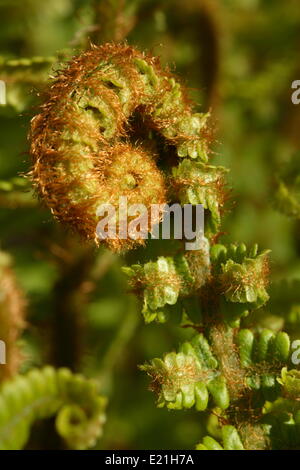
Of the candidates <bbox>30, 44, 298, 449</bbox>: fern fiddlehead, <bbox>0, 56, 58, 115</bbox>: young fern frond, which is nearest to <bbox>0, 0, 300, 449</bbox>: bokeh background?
<bbox>0, 56, 58, 115</bbox>: young fern frond

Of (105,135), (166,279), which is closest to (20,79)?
(105,135)

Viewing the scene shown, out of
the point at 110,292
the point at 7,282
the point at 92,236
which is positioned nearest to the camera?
the point at 92,236

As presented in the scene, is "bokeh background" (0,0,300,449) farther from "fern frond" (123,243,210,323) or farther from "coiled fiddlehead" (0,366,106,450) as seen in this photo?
"fern frond" (123,243,210,323)

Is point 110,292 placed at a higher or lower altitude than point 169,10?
lower

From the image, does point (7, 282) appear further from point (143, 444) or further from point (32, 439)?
point (143, 444)

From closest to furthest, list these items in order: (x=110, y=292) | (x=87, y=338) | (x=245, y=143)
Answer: (x=87, y=338)
(x=110, y=292)
(x=245, y=143)

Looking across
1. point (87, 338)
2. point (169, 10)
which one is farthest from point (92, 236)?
point (169, 10)

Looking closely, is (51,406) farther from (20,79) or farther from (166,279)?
(20,79)
